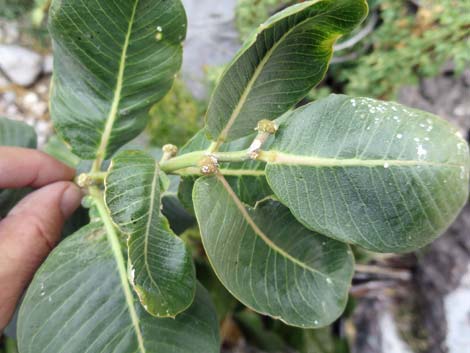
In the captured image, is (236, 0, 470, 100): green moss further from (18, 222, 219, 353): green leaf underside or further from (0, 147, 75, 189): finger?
(18, 222, 219, 353): green leaf underside

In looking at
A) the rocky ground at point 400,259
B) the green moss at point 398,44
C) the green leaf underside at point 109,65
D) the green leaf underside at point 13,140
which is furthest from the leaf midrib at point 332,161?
the rocky ground at point 400,259

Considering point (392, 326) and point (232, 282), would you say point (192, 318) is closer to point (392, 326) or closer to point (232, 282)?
point (232, 282)

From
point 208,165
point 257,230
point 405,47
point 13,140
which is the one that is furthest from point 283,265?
point 405,47

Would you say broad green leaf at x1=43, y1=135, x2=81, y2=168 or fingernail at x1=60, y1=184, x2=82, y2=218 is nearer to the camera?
fingernail at x1=60, y1=184, x2=82, y2=218

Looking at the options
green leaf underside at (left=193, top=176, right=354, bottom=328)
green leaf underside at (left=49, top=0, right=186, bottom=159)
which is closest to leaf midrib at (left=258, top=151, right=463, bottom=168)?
green leaf underside at (left=193, top=176, right=354, bottom=328)

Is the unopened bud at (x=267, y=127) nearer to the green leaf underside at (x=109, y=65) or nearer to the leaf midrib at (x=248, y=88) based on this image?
the leaf midrib at (x=248, y=88)

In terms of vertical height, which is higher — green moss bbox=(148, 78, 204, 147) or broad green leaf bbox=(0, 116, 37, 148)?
broad green leaf bbox=(0, 116, 37, 148)
